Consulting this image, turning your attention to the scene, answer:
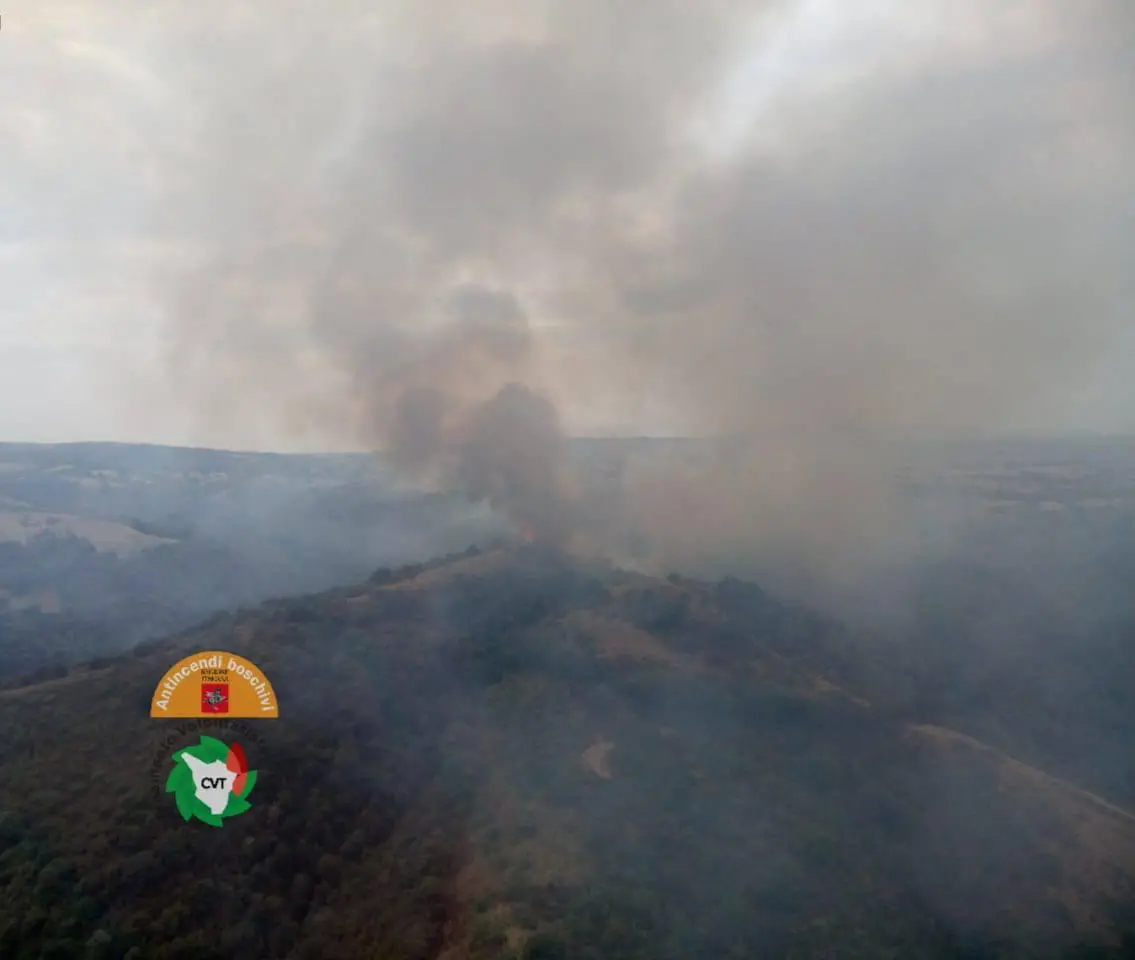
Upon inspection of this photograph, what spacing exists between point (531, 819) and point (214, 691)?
13165mm

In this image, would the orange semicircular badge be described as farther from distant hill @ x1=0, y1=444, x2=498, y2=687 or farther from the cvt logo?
distant hill @ x1=0, y1=444, x2=498, y2=687

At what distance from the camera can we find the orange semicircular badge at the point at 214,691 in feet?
103

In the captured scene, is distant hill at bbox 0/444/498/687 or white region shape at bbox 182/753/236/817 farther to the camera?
distant hill at bbox 0/444/498/687

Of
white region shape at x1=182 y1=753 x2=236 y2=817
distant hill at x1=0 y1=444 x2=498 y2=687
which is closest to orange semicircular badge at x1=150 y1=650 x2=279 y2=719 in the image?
white region shape at x1=182 y1=753 x2=236 y2=817

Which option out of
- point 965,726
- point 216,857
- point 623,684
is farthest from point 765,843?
point 965,726

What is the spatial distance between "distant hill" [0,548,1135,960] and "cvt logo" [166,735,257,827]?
94cm

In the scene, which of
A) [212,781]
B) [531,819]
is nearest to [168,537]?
[212,781]

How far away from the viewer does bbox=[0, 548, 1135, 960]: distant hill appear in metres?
27.1

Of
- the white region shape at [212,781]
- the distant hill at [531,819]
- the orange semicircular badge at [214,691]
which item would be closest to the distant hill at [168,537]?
the orange semicircular badge at [214,691]

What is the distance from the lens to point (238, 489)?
123 m

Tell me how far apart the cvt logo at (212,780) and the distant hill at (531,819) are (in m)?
0.94

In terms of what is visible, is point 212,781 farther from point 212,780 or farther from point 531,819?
point 531,819

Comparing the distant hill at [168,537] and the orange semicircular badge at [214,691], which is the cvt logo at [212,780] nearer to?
the orange semicircular badge at [214,691]

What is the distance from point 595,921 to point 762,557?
6377cm
